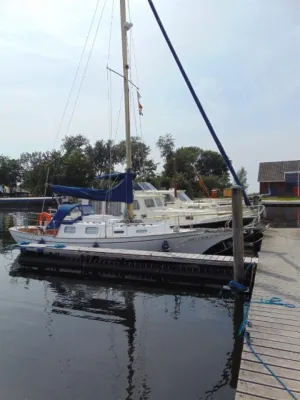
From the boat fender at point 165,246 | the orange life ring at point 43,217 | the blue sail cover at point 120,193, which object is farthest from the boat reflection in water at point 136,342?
the orange life ring at point 43,217

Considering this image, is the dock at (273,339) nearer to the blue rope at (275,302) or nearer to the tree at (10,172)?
the blue rope at (275,302)

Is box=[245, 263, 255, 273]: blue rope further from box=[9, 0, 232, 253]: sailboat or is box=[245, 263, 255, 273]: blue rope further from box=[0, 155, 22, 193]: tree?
box=[0, 155, 22, 193]: tree

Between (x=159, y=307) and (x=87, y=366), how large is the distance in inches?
145

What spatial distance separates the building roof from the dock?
40.8m

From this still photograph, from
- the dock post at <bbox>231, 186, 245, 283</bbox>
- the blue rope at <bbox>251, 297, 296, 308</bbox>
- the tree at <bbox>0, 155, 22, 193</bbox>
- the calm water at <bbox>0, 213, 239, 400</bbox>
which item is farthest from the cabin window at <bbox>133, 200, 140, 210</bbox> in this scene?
the tree at <bbox>0, 155, 22, 193</bbox>

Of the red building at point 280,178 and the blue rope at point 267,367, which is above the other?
the red building at point 280,178

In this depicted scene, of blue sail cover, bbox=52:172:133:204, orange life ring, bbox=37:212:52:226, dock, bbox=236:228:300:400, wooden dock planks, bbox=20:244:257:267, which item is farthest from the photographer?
orange life ring, bbox=37:212:52:226

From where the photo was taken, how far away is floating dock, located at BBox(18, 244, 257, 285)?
12.2 meters

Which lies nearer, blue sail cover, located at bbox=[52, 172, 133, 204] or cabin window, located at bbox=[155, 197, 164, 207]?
blue sail cover, located at bbox=[52, 172, 133, 204]

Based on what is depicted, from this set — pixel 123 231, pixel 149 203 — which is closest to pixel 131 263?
pixel 123 231

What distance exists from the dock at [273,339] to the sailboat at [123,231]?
407 centimetres

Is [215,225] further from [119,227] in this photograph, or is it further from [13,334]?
[13,334]

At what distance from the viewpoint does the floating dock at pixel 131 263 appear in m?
12.2

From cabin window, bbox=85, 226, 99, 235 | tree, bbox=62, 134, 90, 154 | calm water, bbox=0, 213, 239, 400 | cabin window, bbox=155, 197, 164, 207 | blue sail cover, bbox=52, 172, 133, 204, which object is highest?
tree, bbox=62, 134, 90, 154
